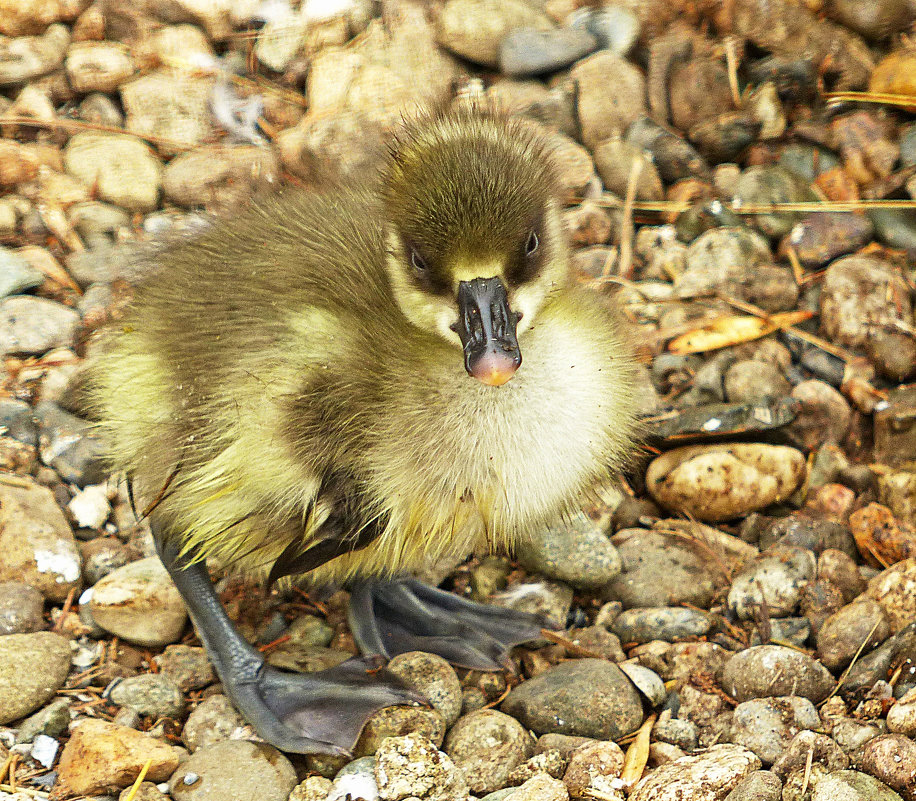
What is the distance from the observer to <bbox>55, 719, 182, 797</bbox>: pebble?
178cm

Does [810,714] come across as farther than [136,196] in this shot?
No

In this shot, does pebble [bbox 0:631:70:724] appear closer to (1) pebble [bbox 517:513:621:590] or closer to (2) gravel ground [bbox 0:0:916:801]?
(2) gravel ground [bbox 0:0:916:801]

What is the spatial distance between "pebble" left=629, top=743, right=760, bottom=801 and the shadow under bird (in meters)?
0.44

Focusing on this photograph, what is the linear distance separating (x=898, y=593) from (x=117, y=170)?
2.11 m

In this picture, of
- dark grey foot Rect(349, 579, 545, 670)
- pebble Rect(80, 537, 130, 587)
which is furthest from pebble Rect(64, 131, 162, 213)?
dark grey foot Rect(349, 579, 545, 670)

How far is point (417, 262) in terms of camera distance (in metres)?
1.67

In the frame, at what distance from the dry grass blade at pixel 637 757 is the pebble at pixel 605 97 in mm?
1625

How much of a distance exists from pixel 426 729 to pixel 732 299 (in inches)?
53.5

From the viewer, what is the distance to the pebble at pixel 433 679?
1.94 m

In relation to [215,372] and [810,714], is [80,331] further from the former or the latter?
[810,714]

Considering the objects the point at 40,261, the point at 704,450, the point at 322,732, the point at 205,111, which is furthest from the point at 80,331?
the point at 704,450

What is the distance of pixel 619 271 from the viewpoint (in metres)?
2.78

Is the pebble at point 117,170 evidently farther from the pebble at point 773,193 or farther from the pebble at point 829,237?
the pebble at point 829,237

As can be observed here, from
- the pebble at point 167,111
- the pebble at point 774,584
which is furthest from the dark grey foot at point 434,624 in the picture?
the pebble at point 167,111
